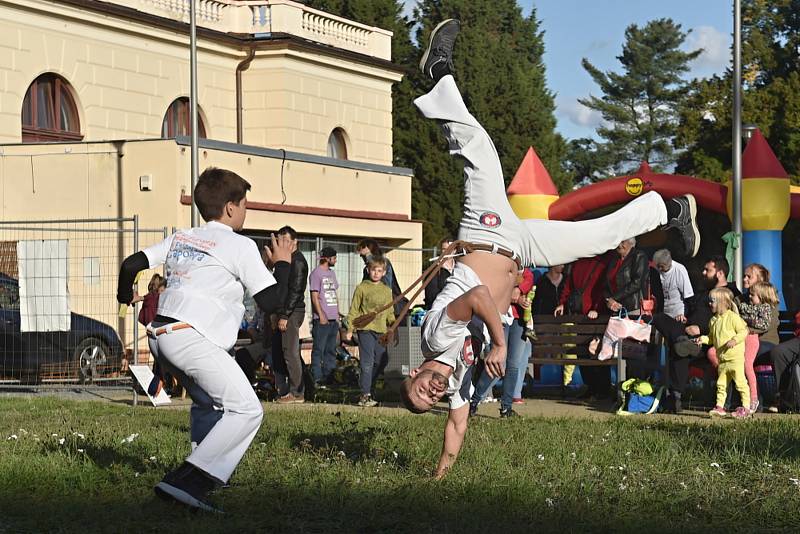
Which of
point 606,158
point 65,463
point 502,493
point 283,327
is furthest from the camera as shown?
point 606,158

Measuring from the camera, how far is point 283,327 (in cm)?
1559

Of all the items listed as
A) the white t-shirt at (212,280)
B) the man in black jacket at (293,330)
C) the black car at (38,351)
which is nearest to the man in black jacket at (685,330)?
the man in black jacket at (293,330)

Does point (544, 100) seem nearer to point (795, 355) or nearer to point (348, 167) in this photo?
point (348, 167)

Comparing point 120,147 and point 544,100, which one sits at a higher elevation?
point 544,100

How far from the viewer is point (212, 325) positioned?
7.33 metres

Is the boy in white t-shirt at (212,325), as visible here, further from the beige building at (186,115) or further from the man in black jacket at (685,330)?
the beige building at (186,115)

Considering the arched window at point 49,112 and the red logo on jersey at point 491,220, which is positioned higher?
the arched window at point 49,112

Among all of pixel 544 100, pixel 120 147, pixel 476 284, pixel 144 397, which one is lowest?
pixel 144 397

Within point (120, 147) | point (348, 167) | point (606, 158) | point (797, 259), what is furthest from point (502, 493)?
point (606, 158)

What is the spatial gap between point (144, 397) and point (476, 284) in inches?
358

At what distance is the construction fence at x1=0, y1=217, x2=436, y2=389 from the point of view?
56.1 ft

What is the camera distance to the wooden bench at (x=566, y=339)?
15578 millimetres

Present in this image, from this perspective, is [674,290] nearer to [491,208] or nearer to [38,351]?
[491,208]

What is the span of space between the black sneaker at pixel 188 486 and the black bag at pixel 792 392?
27.9ft
